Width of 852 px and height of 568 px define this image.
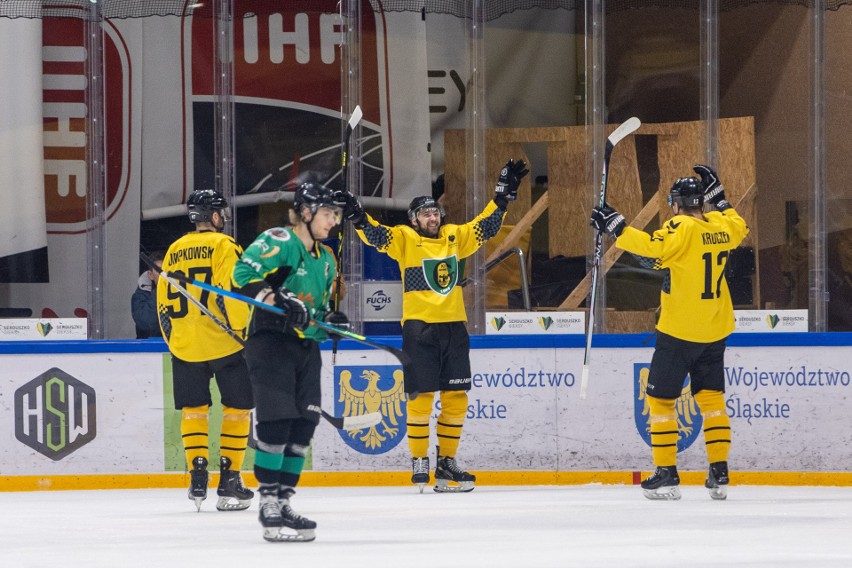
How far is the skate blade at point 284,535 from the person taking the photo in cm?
446

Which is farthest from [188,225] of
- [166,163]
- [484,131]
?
[484,131]

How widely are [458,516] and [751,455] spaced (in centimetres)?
202

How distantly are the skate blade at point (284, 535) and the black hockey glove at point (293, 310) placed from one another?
27.1 inches

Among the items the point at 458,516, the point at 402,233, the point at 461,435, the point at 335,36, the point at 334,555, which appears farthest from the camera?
the point at 335,36

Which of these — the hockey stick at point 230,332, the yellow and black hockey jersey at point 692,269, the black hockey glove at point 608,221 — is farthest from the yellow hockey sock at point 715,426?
the hockey stick at point 230,332

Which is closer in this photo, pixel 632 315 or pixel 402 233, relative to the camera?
pixel 402 233

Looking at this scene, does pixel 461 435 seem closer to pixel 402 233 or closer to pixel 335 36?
pixel 402 233

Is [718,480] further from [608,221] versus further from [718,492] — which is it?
[608,221]

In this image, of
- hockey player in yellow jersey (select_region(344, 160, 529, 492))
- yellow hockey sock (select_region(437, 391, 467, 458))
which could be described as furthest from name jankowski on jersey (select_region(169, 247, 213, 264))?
yellow hockey sock (select_region(437, 391, 467, 458))

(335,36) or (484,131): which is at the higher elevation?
(335,36)

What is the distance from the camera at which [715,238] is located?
5.86m

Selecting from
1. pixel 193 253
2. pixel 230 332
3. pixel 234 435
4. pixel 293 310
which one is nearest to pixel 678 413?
pixel 234 435

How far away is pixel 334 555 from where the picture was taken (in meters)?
4.16

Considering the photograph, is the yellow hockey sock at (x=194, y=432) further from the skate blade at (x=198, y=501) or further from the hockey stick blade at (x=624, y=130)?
the hockey stick blade at (x=624, y=130)
